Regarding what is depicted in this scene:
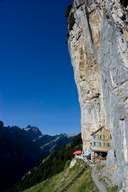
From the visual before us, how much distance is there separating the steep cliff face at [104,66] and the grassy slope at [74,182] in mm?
9956

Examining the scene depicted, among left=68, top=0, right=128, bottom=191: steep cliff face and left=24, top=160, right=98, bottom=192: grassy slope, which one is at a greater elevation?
left=68, top=0, right=128, bottom=191: steep cliff face

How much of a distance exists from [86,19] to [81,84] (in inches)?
764

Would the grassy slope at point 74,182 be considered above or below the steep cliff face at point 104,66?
below

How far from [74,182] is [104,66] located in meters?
24.6

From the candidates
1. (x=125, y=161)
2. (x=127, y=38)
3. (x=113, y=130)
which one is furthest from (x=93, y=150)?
(x=127, y=38)

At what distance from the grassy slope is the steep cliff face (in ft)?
32.7

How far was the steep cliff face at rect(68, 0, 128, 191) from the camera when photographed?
171 ft

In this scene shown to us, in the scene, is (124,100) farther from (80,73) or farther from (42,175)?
(42,175)

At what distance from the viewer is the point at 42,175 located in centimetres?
14600

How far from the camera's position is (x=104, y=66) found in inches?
2594

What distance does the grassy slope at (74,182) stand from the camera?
223 feet

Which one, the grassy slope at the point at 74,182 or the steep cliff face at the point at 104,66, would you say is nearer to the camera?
the steep cliff face at the point at 104,66

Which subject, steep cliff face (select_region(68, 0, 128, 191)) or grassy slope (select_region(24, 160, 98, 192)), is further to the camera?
grassy slope (select_region(24, 160, 98, 192))

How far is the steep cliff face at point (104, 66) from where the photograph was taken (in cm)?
5203
